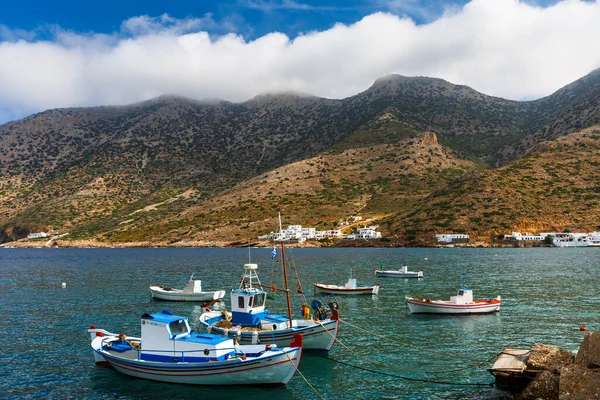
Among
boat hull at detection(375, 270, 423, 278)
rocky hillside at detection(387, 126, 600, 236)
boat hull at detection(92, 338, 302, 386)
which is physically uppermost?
rocky hillside at detection(387, 126, 600, 236)

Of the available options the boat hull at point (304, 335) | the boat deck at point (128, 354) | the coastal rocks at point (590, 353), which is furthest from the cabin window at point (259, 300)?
the coastal rocks at point (590, 353)

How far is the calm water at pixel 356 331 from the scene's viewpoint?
72.4 ft

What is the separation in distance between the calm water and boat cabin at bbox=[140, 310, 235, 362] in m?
1.46

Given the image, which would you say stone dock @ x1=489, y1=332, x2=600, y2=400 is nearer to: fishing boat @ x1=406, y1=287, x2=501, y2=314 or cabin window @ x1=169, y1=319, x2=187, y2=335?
cabin window @ x1=169, y1=319, x2=187, y2=335

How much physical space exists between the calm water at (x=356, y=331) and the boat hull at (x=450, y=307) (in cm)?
96

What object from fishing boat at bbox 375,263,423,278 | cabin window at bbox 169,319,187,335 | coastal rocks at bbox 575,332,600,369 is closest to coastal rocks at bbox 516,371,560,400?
coastal rocks at bbox 575,332,600,369

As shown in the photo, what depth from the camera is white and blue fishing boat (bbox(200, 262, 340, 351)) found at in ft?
90.2

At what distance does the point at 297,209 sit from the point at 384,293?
126824 mm

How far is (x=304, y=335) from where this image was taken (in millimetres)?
27812

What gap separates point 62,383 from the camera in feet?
75.6

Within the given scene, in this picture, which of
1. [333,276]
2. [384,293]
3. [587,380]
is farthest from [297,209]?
[587,380]

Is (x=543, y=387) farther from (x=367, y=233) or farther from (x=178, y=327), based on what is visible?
(x=367, y=233)

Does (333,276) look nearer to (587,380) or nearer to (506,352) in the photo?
(506,352)

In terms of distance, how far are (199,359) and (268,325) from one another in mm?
7149
